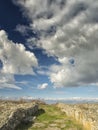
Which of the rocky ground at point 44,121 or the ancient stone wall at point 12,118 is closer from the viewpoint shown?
the ancient stone wall at point 12,118

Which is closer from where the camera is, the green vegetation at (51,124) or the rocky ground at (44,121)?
the rocky ground at (44,121)

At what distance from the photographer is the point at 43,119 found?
39.7 meters

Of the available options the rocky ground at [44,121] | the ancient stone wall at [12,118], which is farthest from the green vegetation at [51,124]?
the ancient stone wall at [12,118]

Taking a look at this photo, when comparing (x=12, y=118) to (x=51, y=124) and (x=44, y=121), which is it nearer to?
(x=51, y=124)

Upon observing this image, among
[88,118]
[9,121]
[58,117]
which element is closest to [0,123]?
[9,121]

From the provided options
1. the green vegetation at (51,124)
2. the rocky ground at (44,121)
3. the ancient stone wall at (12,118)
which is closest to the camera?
the ancient stone wall at (12,118)

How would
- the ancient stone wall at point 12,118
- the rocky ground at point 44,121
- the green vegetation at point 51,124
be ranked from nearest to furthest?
the ancient stone wall at point 12,118
the rocky ground at point 44,121
the green vegetation at point 51,124

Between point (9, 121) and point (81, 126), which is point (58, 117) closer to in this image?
point (81, 126)

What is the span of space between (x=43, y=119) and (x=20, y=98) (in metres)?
29.2

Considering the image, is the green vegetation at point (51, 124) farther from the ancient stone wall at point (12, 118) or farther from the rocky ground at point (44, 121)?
the ancient stone wall at point (12, 118)

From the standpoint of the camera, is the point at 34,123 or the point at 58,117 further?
the point at 58,117

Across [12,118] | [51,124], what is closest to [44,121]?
[51,124]

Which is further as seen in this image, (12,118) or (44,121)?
(44,121)

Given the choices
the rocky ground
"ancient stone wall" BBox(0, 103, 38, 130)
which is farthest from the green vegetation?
"ancient stone wall" BBox(0, 103, 38, 130)
